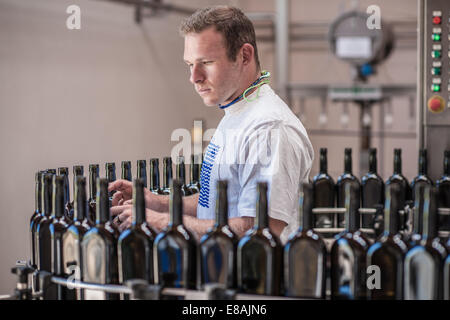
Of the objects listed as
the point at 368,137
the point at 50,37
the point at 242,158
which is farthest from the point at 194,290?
the point at 368,137

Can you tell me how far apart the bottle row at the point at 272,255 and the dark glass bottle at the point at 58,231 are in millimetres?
63

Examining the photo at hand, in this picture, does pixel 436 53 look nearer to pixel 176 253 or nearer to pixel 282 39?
pixel 176 253

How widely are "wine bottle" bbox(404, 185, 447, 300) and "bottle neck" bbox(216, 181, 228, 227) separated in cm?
37

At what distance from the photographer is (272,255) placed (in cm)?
123

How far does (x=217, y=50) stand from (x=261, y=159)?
397mm

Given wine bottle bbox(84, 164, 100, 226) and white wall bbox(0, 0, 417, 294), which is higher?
→ white wall bbox(0, 0, 417, 294)

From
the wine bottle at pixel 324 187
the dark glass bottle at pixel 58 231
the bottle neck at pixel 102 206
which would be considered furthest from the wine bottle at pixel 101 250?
the wine bottle at pixel 324 187

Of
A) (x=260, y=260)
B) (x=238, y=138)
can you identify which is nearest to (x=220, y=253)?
(x=260, y=260)

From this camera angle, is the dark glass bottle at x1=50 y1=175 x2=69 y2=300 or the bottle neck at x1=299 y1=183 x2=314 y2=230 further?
the dark glass bottle at x1=50 y1=175 x2=69 y2=300

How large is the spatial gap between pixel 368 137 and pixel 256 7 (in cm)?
197

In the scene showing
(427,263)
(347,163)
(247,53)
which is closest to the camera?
(427,263)

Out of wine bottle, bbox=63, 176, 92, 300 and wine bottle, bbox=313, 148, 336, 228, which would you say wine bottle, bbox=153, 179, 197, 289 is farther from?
wine bottle, bbox=313, 148, 336, 228

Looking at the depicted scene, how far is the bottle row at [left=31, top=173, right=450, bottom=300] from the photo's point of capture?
3.73 feet

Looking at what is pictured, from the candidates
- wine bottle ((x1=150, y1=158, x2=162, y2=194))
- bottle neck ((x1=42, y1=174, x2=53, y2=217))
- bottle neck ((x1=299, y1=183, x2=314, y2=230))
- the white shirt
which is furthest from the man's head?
bottle neck ((x1=299, y1=183, x2=314, y2=230))
